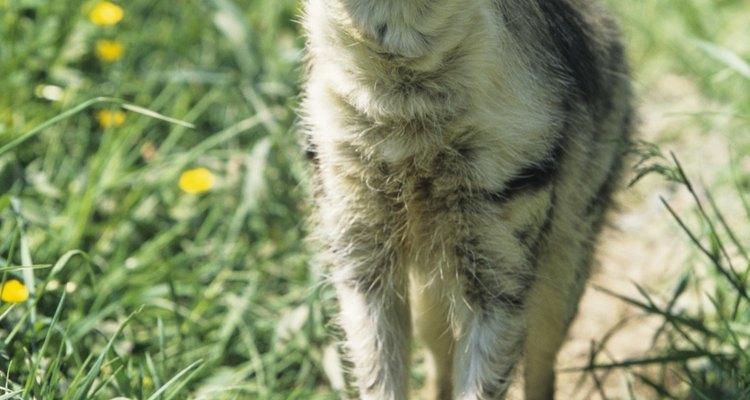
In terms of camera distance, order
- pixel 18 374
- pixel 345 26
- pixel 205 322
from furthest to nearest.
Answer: pixel 205 322, pixel 18 374, pixel 345 26

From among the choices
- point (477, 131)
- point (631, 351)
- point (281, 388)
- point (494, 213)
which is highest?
point (477, 131)

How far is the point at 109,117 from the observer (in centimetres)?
550

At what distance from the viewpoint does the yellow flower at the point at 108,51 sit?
568cm

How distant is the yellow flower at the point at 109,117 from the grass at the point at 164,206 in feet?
0.14

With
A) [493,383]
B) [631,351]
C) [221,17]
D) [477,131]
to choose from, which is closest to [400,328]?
[493,383]

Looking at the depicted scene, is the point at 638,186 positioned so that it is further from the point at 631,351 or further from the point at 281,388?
the point at 281,388

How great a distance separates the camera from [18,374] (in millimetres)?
3865

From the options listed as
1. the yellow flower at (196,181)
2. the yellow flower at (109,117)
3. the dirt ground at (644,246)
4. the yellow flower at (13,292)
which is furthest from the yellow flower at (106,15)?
the dirt ground at (644,246)

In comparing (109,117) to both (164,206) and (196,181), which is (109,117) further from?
(196,181)

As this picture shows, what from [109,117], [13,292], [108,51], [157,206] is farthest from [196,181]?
[13,292]

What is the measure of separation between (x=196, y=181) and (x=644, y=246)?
2.54 metres

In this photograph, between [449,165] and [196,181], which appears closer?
[449,165]

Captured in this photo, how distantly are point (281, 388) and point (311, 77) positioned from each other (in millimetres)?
1607

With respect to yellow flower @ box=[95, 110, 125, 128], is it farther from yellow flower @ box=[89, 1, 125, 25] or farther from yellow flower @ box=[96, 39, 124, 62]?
yellow flower @ box=[89, 1, 125, 25]
